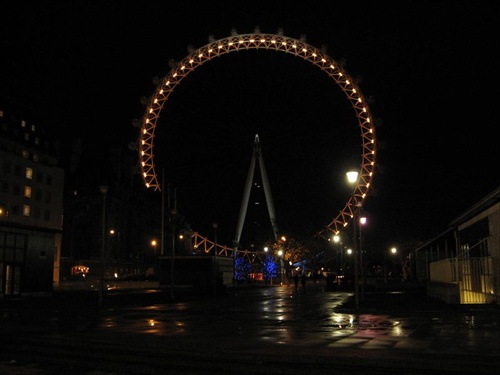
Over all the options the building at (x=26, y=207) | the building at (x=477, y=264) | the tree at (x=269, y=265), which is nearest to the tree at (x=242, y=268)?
the tree at (x=269, y=265)

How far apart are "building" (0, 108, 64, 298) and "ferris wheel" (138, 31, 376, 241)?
1165cm

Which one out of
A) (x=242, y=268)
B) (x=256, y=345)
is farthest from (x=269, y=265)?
(x=256, y=345)

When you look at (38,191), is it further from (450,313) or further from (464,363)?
(464,363)

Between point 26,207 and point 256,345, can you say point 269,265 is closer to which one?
point 26,207

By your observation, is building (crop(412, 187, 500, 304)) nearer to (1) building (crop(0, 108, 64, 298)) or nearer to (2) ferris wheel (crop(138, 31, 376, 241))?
(2) ferris wheel (crop(138, 31, 376, 241))

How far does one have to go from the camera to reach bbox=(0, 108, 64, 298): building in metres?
51.1

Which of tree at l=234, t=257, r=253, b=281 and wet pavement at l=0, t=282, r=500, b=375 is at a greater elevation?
tree at l=234, t=257, r=253, b=281

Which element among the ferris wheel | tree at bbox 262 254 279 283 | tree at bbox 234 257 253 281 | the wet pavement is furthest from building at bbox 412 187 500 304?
tree at bbox 234 257 253 281

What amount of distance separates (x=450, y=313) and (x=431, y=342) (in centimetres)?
1081

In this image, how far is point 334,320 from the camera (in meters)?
24.3

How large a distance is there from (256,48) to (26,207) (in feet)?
111

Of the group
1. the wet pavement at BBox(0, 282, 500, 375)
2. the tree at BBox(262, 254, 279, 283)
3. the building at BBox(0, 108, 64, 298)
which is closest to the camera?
the wet pavement at BBox(0, 282, 500, 375)

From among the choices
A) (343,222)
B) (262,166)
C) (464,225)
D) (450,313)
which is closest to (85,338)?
(450,313)

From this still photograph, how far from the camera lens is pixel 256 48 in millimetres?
55312
